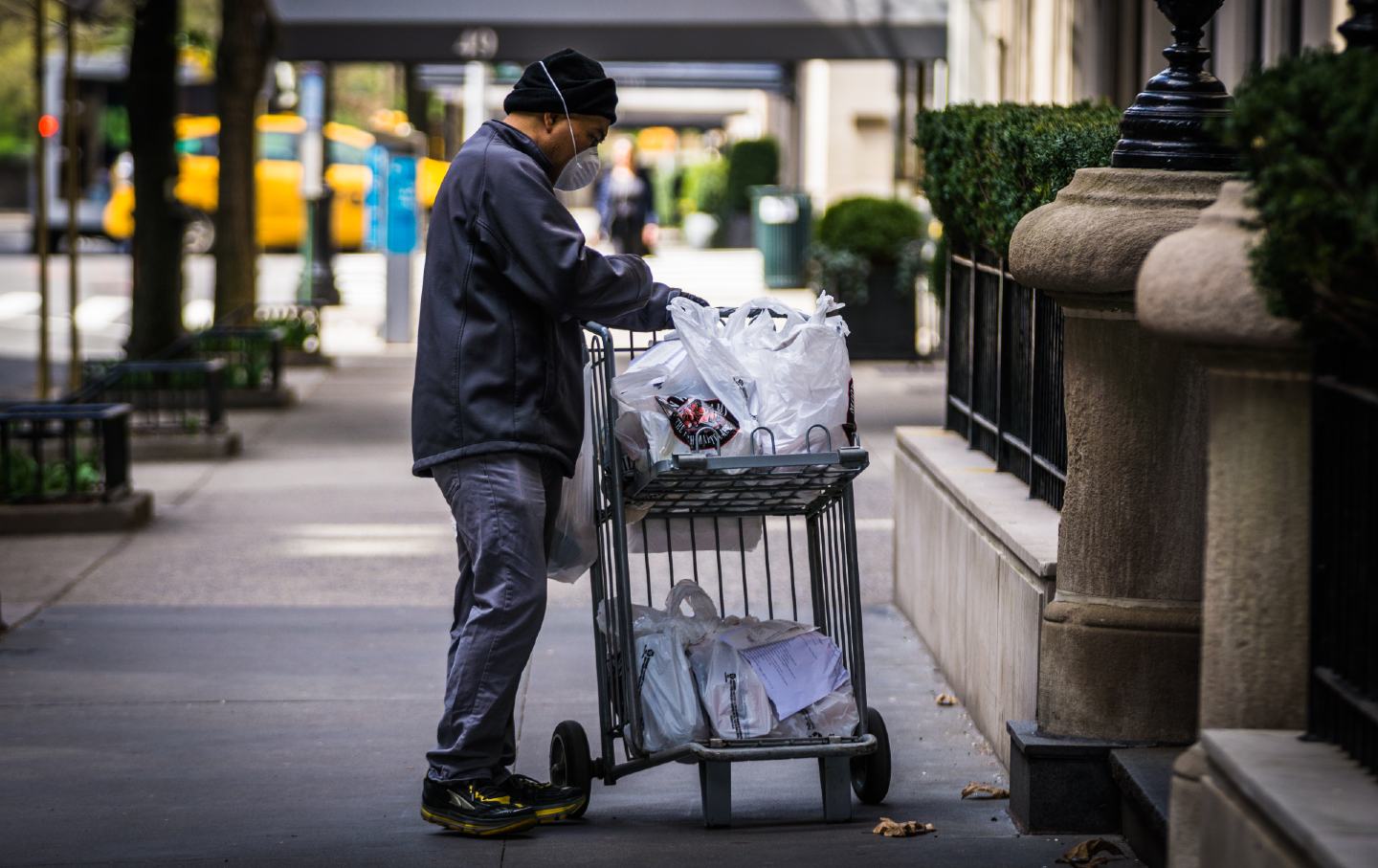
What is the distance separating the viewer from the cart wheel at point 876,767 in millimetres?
5180

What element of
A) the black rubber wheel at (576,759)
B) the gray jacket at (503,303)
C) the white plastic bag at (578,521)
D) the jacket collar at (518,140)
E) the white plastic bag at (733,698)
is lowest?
the black rubber wheel at (576,759)

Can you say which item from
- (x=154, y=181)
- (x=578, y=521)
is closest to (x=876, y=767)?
(x=578, y=521)

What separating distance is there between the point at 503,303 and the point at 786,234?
799 inches

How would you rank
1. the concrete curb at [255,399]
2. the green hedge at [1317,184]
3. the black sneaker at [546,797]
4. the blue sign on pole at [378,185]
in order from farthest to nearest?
the blue sign on pole at [378,185] → the concrete curb at [255,399] → the black sneaker at [546,797] → the green hedge at [1317,184]

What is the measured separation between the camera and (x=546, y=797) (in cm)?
514

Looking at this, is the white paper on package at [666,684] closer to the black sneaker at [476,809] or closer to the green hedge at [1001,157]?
the black sneaker at [476,809]

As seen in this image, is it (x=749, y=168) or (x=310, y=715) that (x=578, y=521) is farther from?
(x=749, y=168)

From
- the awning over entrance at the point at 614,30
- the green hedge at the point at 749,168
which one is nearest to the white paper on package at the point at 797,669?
the awning over entrance at the point at 614,30

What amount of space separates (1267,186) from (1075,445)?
5.67 feet

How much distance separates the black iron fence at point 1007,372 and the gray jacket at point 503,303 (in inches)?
58.0

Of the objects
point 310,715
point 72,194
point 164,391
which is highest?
point 72,194

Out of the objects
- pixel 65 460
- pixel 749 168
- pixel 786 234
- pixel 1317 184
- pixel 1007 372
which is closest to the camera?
pixel 1317 184

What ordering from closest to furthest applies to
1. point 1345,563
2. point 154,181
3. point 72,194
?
point 1345,563, point 72,194, point 154,181

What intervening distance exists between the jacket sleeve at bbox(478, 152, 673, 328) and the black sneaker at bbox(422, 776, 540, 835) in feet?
3.96
